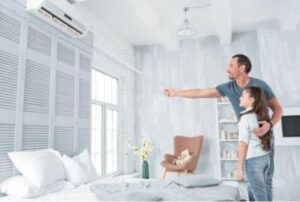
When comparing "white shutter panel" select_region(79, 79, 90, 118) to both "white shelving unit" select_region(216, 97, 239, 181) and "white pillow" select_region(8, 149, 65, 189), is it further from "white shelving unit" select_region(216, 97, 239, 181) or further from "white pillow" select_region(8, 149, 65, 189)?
"white shelving unit" select_region(216, 97, 239, 181)

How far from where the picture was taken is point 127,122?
19.8 feet

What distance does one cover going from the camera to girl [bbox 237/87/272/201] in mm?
1389

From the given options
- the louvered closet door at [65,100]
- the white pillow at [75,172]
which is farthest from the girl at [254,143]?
the louvered closet door at [65,100]

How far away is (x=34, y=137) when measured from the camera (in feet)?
10.2

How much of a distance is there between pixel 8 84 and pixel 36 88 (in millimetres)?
398

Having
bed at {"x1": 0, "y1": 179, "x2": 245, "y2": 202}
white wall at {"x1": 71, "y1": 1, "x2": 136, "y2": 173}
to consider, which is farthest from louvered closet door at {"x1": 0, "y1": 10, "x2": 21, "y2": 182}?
white wall at {"x1": 71, "y1": 1, "x2": 136, "y2": 173}

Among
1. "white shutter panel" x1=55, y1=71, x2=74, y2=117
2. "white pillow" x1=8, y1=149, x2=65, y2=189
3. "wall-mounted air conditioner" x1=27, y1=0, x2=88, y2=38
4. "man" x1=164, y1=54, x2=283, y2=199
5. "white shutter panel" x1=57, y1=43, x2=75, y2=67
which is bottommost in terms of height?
"white pillow" x1=8, y1=149, x2=65, y2=189

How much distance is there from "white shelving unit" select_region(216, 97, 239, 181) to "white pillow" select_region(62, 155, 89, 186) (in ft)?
9.94

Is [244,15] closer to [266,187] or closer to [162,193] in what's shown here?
[162,193]

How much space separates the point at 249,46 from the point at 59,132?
4.24 meters

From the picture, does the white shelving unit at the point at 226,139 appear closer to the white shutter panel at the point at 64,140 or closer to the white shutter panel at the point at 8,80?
the white shutter panel at the point at 64,140

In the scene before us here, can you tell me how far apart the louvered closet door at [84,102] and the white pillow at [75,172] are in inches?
28.4

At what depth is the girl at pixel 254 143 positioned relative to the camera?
54.7 inches

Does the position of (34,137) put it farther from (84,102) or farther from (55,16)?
(55,16)
